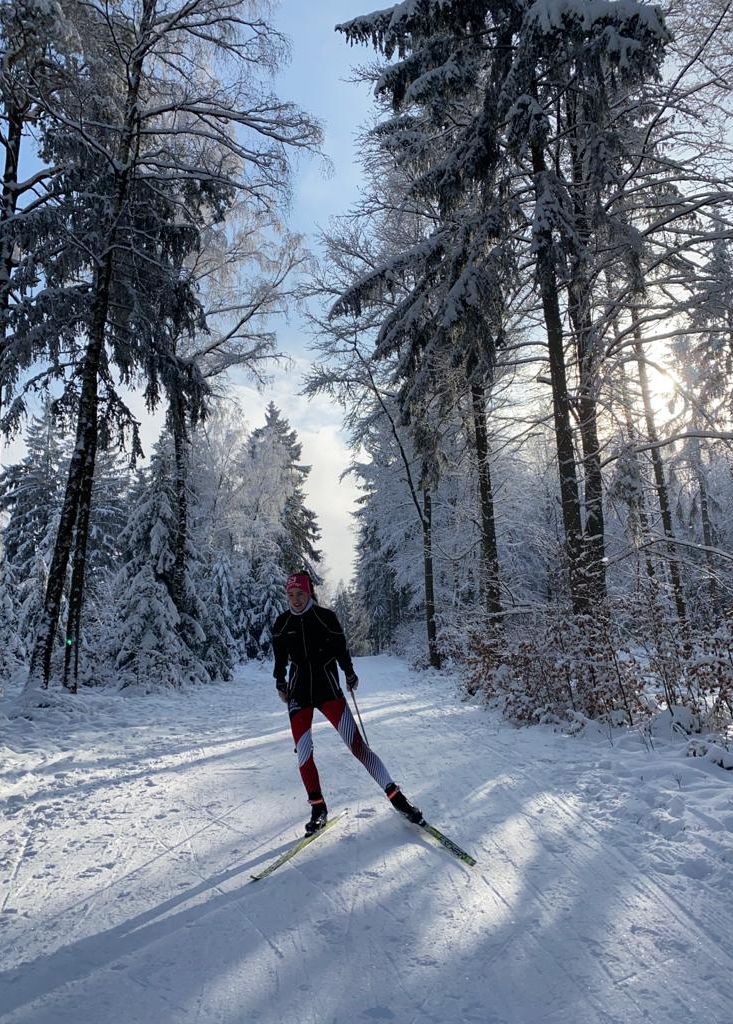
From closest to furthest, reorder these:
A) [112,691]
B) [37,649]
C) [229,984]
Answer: [229,984], [37,649], [112,691]

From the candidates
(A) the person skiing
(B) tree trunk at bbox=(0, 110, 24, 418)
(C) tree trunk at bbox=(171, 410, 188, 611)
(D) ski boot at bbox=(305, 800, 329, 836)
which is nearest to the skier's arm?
(A) the person skiing

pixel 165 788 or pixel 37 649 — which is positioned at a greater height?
pixel 37 649

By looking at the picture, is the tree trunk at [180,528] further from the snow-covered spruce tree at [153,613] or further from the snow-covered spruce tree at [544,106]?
the snow-covered spruce tree at [544,106]

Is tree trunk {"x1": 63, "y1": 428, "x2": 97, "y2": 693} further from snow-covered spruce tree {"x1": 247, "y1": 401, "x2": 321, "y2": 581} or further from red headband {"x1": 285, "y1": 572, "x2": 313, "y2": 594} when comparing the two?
snow-covered spruce tree {"x1": 247, "y1": 401, "x2": 321, "y2": 581}

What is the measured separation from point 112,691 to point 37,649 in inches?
123

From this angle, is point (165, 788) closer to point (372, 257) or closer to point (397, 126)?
point (397, 126)

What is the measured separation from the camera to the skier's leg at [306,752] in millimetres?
4613

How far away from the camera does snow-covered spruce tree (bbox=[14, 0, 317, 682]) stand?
10746 mm

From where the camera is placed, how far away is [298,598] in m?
4.90

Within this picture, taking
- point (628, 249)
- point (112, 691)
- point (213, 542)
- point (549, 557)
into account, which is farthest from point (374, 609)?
point (628, 249)

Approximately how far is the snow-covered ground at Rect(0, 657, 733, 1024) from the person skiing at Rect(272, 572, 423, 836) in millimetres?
485

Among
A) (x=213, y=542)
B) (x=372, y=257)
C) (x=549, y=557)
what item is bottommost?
(x=549, y=557)

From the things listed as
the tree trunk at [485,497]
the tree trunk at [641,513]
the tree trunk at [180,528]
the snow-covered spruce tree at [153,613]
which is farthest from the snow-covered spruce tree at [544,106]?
the snow-covered spruce tree at [153,613]

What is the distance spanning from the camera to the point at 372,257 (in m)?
14.7
